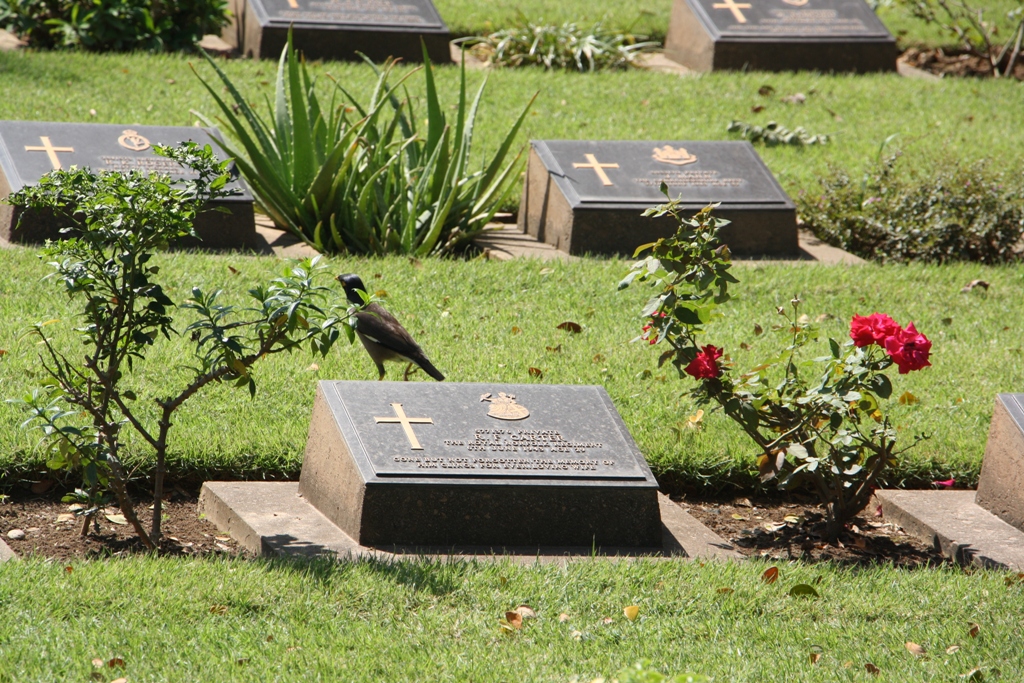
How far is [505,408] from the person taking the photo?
4.55m

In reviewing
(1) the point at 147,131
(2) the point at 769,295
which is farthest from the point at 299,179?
(2) the point at 769,295

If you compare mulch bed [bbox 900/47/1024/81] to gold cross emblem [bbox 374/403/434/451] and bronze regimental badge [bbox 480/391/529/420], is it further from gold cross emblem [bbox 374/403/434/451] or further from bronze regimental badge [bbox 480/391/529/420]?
gold cross emblem [bbox 374/403/434/451]

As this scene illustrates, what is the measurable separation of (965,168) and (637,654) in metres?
5.96

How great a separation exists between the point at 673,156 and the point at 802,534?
414cm

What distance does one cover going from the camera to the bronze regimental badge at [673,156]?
8.21m

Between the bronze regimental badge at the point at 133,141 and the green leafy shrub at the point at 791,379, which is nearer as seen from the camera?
the green leafy shrub at the point at 791,379

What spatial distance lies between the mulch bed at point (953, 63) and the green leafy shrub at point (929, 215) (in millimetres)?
Answer: 4957

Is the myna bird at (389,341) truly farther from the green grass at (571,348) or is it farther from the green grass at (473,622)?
the green grass at (473,622)

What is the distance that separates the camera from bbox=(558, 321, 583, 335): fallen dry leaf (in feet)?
20.5

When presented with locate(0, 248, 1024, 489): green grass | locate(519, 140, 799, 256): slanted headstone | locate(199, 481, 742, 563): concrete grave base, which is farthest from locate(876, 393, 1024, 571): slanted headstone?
locate(519, 140, 799, 256): slanted headstone

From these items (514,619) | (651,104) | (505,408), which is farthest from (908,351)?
(651,104)

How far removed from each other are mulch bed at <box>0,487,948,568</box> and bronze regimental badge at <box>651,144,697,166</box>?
145 inches

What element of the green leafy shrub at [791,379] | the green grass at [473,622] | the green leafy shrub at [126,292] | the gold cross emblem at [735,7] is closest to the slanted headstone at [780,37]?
the gold cross emblem at [735,7]

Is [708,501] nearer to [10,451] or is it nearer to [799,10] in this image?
[10,451]
